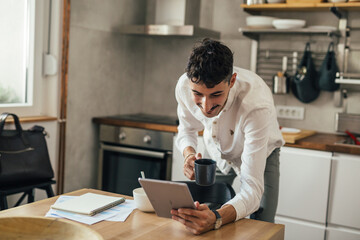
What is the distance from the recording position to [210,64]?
5.30ft

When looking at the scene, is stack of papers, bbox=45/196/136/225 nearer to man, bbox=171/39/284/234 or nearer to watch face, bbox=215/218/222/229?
man, bbox=171/39/284/234

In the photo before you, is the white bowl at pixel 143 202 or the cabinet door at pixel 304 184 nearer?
the white bowl at pixel 143 202

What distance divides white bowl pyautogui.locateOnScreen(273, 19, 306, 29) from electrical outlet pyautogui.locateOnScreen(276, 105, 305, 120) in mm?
631

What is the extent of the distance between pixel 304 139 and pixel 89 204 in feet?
5.90

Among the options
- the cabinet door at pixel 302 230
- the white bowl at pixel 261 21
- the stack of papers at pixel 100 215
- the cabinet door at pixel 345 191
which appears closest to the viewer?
the stack of papers at pixel 100 215

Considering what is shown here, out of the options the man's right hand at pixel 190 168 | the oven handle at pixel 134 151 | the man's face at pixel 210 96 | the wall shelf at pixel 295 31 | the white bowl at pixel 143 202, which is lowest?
the oven handle at pixel 134 151

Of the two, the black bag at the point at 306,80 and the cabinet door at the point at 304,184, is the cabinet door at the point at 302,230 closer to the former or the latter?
the cabinet door at the point at 304,184

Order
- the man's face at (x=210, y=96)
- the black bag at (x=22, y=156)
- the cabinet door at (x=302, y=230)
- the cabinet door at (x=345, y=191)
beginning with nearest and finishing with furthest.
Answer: the man's face at (x=210, y=96)
the black bag at (x=22, y=156)
the cabinet door at (x=345, y=191)
the cabinet door at (x=302, y=230)

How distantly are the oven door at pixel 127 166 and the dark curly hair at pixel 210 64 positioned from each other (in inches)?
67.2

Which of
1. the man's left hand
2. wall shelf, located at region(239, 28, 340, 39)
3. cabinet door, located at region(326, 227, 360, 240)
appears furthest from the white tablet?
wall shelf, located at region(239, 28, 340, 39)

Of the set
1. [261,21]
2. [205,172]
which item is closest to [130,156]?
[261,21]

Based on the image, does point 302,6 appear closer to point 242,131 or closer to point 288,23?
point 288,23

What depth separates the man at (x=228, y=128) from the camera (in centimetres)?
159

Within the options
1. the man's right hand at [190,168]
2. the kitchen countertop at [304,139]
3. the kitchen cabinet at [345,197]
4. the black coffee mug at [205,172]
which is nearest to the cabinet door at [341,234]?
the kitchen cabinet at [345,197]
